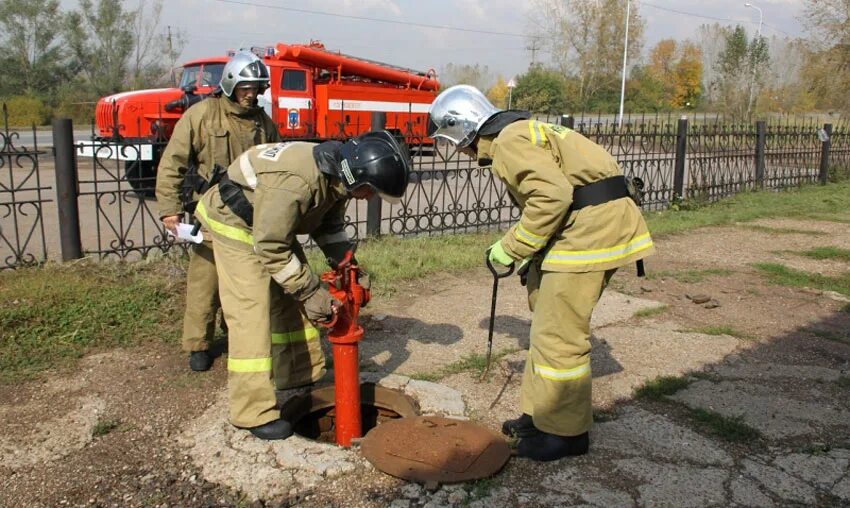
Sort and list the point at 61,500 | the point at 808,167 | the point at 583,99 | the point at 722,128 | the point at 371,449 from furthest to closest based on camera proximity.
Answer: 1. the point at 583,99
2. the point at 808,167
3. the point at 722,128
4. the point at 371,449
5. the point at 61,500

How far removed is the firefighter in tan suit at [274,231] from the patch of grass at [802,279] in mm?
4962

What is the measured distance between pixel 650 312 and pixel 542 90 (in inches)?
1160

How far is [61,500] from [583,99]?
3486 centimetres

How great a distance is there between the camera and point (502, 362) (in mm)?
4582

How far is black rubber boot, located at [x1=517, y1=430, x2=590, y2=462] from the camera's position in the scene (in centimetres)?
328

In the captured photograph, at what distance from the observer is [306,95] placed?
14477 mm

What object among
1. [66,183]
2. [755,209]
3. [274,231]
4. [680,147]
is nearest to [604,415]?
[274,231]

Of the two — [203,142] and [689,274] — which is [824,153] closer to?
[689,274]

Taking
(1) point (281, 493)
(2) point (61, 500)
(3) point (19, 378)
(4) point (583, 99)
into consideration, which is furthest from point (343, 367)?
(4) point (583, 99)

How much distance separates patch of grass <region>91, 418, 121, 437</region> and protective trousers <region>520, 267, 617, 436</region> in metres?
2.06

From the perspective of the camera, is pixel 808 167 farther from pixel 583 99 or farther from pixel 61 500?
pixel 583 99

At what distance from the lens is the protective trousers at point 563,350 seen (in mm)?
3195

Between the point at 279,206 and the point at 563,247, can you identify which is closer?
the point at 279,206

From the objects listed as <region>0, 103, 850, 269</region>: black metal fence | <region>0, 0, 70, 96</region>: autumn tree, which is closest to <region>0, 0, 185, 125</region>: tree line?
<region>0, 0, 70, 96</region>: autumn tree
